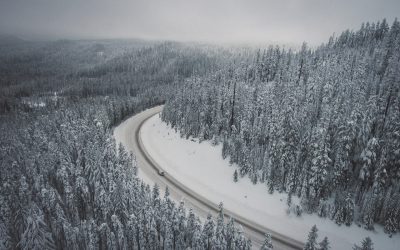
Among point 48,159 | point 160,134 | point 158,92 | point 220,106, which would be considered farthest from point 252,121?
point 158,92

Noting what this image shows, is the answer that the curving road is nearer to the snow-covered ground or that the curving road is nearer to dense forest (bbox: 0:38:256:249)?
the snow-covered ground

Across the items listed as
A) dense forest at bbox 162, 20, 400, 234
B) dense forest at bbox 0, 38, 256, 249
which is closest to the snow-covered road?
dense forest at bbox 162, 20, 400, 234

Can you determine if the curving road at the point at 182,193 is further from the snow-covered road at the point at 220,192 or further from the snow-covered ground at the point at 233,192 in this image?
the snow-covered ground at the point at 233,192

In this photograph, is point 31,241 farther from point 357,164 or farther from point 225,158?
point 357,164

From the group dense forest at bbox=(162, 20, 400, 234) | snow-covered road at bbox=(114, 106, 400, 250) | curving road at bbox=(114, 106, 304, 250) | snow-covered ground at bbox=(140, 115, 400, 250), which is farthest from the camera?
dense forest at bbox=(162, 20, 400, 234)

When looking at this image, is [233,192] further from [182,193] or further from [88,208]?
[88,208]

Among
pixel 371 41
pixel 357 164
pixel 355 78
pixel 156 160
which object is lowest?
pixel 156 160

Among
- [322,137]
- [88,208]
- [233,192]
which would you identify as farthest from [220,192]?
[88,208]
